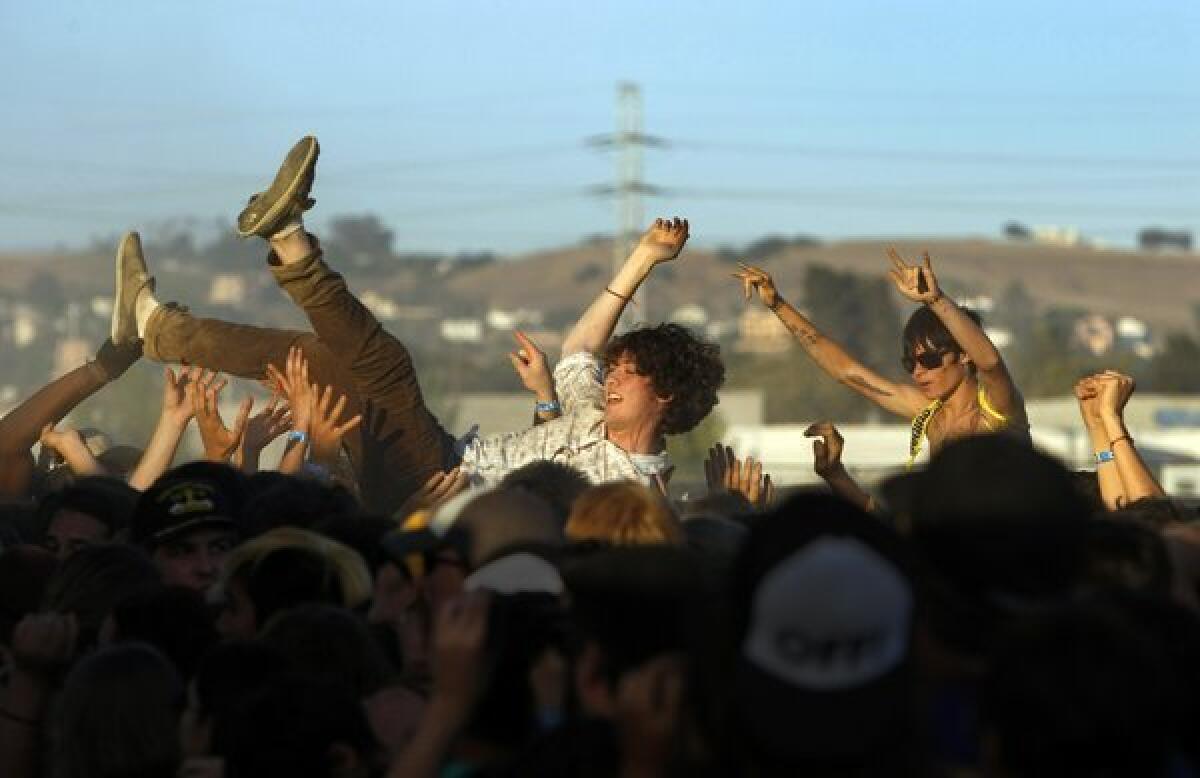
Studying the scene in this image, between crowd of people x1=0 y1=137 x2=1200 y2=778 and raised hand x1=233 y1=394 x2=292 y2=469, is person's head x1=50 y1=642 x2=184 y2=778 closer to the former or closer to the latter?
crowd of people x1=0 y1=137 x2=1200 y2=778

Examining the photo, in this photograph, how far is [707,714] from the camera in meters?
3.68

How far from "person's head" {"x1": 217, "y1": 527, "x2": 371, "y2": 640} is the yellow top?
3475mm

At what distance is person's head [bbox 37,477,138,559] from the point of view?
7984mm

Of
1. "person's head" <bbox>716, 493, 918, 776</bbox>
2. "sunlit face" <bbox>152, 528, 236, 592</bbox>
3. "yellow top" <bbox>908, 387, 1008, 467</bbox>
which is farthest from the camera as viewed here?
"yellow top" <bbox>908, 387, 1008, 467</bbox>

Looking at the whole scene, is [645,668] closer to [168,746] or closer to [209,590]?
[168,746]

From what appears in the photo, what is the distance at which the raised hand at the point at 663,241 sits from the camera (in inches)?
382

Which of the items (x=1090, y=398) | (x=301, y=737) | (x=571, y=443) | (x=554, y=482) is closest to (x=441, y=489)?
(x=571, y=443)

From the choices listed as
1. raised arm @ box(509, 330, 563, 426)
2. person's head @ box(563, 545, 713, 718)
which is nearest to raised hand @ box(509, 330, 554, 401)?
raised arm @ box(509, 330, 563, 426)

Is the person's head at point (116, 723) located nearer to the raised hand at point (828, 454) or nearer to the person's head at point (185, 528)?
the person's head at point (185, 528)

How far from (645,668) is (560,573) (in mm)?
948

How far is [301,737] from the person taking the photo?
4.64 metres

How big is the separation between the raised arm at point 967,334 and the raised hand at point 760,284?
2.78 ft

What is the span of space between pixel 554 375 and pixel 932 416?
132 cm

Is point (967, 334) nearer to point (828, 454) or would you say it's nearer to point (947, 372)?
point (947, 372)
